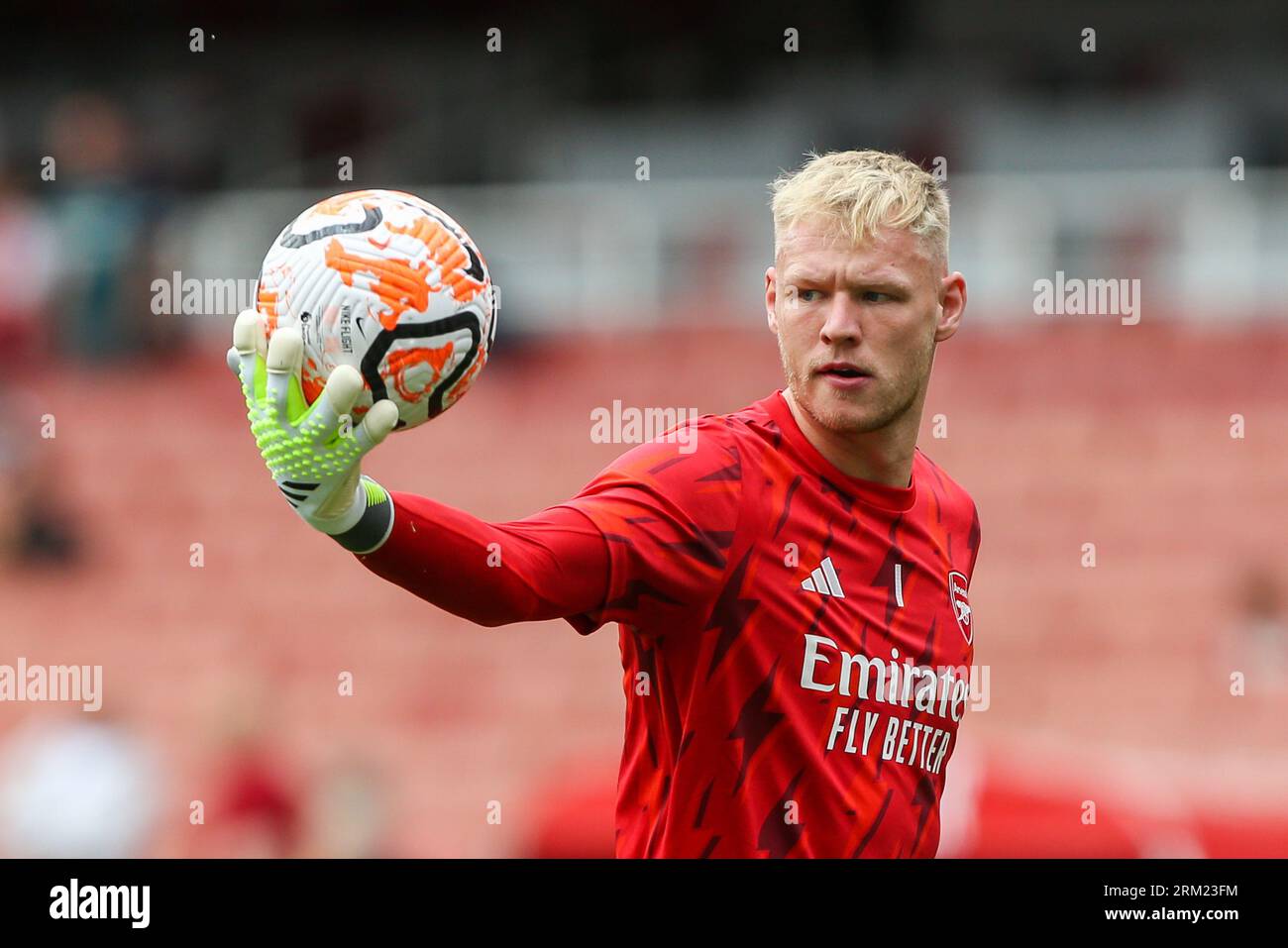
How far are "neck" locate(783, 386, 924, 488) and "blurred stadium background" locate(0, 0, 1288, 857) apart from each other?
7159 mm

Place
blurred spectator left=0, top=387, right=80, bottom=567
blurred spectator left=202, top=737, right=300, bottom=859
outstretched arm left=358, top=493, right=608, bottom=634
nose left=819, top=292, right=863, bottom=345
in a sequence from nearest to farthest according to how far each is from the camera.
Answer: outstretched arm left=358, top=493, right=608, bottom=634 < nose left=819, top=292, right=863, bottom=345 < blurred spectator left=202, top=737, right=300, bottom=859 < blurred spectator left=0, top=387, right=80, bottom=567

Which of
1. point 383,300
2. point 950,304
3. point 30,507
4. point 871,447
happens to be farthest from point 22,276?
point 383,300

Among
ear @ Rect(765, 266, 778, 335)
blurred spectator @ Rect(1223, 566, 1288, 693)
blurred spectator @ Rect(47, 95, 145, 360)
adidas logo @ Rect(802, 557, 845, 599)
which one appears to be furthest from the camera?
blurred spectator @ Rect(47, 95, 145, 360)

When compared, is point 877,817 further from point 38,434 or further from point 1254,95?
point 1254,95

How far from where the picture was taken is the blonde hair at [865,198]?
4148mm

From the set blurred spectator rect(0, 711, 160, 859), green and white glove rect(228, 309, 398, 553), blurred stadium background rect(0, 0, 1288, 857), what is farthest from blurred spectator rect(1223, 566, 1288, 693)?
green and white glove rect(228, 309, 398, 553)

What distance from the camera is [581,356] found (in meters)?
15.8

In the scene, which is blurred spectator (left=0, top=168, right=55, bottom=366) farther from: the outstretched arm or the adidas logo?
the outstretched arm

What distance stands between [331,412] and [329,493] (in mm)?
157

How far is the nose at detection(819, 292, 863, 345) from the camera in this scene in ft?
13.5

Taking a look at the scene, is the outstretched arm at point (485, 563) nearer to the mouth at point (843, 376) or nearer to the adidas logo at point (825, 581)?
the adidas logo at point (825, 581)

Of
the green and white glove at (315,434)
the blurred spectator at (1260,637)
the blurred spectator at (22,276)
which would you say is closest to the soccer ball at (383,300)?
the green and white glove at (315,434)

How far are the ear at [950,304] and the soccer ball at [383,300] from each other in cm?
130
